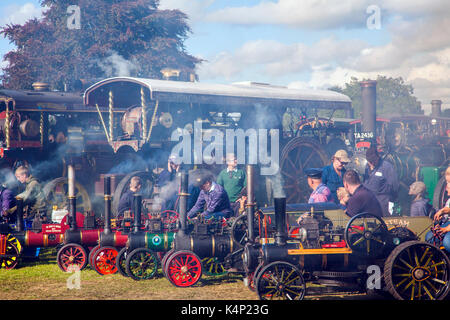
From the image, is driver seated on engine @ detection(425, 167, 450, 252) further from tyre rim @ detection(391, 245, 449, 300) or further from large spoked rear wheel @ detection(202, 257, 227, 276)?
large spoked rear wheel @ detection(202, 257, 227, 276)

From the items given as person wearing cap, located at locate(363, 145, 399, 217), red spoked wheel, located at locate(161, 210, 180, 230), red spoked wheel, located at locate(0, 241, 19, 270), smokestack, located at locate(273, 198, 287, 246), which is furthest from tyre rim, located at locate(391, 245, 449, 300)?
red spoked wheel, located at locate(0, 241, 19, 270)

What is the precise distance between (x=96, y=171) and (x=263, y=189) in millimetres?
3204

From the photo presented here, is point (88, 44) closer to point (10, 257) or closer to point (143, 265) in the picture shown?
point (10, 257)

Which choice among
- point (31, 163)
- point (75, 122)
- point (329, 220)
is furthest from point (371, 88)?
point (329, 220)

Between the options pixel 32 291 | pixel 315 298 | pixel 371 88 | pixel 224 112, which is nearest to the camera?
pixel 315 298

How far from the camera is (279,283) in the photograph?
5.34 meters

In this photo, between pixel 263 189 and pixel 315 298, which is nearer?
pixel 315 298

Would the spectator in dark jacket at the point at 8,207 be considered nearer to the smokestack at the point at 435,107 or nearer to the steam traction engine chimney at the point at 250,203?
the steam traction engine chimney at the point at 250,203

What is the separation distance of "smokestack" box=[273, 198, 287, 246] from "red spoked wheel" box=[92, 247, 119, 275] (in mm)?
2637

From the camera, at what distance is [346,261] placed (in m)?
5.52

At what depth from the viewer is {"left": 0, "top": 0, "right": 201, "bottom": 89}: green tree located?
73.5ft

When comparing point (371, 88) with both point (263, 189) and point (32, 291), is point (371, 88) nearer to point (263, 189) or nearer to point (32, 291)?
point (263, 189)

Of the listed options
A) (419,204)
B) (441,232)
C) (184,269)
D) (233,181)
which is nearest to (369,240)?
(441,232)

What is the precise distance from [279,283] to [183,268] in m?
1.47
